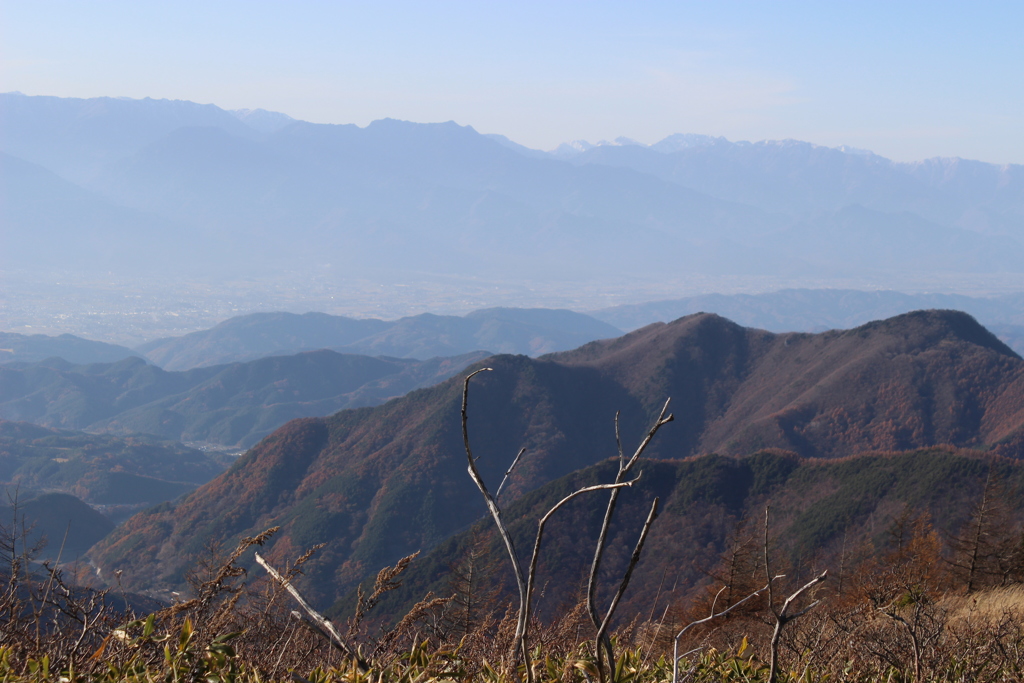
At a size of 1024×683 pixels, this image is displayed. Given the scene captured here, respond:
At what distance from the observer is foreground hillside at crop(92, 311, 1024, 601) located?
63.6 meters

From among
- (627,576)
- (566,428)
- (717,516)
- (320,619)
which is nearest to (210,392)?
(566,428)

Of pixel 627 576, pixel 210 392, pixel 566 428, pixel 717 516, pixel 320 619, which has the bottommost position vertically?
pixel 210 392

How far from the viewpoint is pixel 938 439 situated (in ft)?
208

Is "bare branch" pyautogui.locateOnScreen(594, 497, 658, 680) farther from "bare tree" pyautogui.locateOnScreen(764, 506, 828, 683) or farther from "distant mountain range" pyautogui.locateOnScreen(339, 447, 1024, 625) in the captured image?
"distant mountain range" pyautogui.locateOnScreen(339, 447, 1024, 625)

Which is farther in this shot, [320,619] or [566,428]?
[566,428]

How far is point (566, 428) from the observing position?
75.9m

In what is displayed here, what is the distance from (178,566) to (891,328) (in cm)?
8004

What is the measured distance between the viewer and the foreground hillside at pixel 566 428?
63.6 meters

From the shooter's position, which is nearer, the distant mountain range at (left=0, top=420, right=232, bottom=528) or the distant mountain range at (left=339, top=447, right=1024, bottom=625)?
the distant mountain range at (left=339, top=447, right=1024, bottom=625)

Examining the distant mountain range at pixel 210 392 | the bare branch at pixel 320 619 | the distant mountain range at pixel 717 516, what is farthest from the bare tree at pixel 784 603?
the distant mountain range at pixel 210 392

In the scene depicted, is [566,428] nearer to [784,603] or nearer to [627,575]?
[784,603]

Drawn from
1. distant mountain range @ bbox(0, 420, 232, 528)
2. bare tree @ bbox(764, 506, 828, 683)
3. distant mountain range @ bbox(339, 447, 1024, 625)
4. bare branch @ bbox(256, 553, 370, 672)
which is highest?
bare tree @ bbox(764, 506, 828, 683)

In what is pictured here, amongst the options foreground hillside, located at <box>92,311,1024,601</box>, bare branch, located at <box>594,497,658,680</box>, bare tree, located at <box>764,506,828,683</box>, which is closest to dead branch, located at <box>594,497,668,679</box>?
bare branch, located at <box>594,497,658,680</box>

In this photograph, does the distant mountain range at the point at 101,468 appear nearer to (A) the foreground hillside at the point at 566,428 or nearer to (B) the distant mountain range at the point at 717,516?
(A) the foreground hillside at the point at 566,428
